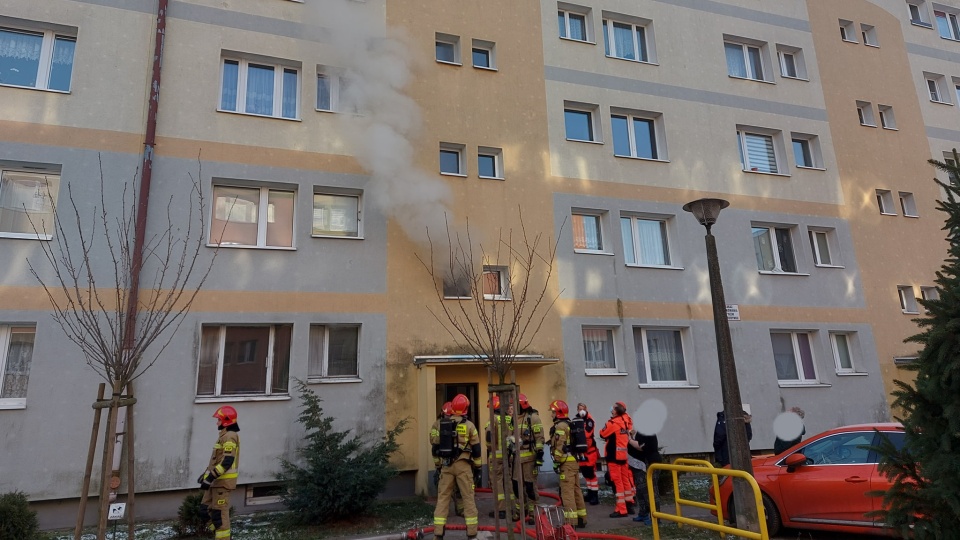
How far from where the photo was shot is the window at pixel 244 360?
35.9ft

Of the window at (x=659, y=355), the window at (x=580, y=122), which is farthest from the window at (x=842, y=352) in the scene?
the window at (x=580, y=122)

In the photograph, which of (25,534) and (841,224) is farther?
(841,224)

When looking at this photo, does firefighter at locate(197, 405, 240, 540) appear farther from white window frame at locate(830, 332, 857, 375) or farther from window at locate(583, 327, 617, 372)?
white window frame at locate(830, 332, 857, 375)

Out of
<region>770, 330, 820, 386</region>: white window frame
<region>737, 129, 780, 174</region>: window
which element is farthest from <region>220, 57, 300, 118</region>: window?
<region>770, 330, 820, 386</region>: white window frame

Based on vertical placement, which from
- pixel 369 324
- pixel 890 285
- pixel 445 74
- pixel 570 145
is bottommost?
pixel 369 324

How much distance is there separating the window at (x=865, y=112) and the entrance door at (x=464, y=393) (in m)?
14.7

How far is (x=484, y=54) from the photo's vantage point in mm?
14719

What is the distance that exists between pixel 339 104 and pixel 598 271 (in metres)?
6.85

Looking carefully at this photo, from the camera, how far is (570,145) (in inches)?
575

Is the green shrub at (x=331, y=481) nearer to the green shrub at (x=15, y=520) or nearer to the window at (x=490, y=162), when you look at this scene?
the green shrub at (x=15, y=520)

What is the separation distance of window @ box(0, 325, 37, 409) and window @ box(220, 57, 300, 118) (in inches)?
214

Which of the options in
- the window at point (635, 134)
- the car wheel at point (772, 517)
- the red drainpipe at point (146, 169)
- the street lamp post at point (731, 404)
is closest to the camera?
the street lamp post at point (731, 404)

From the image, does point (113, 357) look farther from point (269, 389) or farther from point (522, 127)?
point (522, 127)

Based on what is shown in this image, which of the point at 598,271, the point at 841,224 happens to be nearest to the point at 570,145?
the point at 598,271
